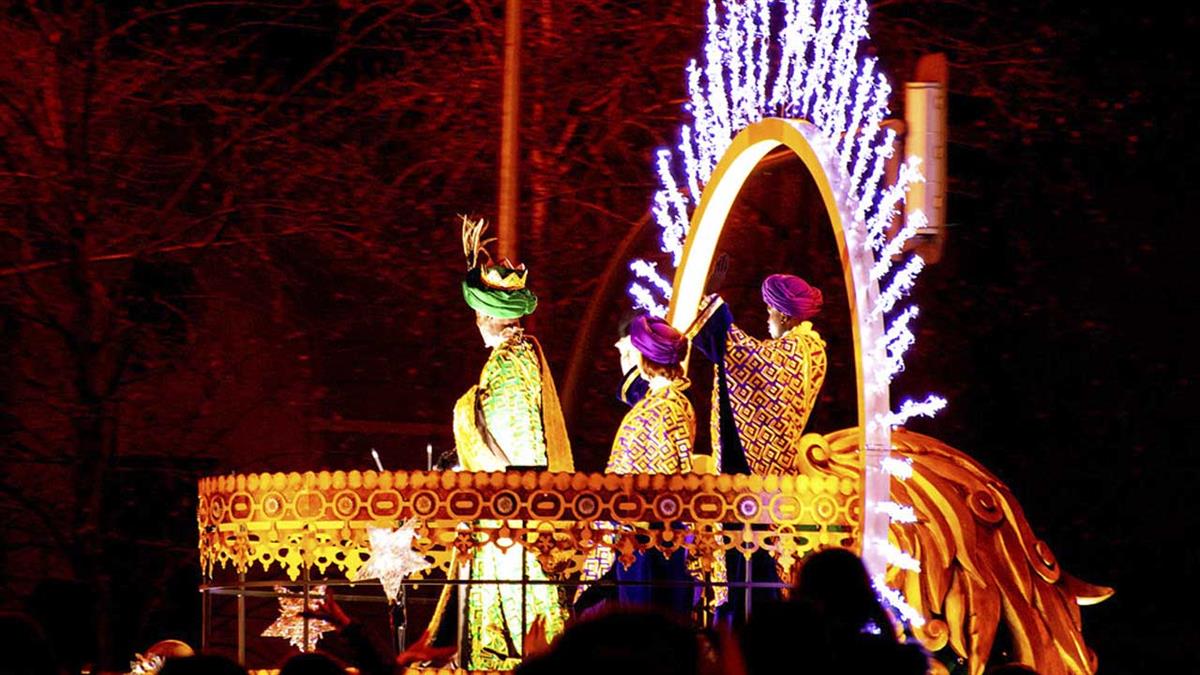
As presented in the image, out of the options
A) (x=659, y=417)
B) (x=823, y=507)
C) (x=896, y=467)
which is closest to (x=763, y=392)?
(x=659, y=417)

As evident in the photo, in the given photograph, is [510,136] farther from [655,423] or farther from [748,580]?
[748,580]

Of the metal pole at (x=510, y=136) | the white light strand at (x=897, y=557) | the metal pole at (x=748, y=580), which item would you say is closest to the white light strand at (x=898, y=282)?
the white light strand at (x=897, y=557)

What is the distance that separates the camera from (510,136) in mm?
15438

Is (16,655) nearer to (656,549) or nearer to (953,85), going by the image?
(656,549)

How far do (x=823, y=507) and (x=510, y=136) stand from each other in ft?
20.4

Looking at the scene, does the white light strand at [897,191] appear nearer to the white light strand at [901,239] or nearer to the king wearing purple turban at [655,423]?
the white light strand at [901,239]

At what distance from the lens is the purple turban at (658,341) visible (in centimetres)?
1144

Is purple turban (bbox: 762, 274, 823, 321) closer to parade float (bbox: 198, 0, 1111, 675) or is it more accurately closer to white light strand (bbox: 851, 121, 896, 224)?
parade float (bbox: 198, 0, 1111, 675)

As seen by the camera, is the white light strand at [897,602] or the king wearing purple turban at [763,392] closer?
the white light strand at [897,602]

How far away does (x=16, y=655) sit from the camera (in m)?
5.38

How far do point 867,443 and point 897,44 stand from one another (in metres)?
8.66

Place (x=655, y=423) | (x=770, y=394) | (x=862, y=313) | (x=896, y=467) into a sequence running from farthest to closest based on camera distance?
(x=655, y=423)
(x=770, y=394)
(x=896, y=467)
(x=862, y=313)

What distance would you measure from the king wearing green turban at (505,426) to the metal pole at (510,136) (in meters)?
2.97

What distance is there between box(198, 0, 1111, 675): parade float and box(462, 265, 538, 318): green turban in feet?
4.38
